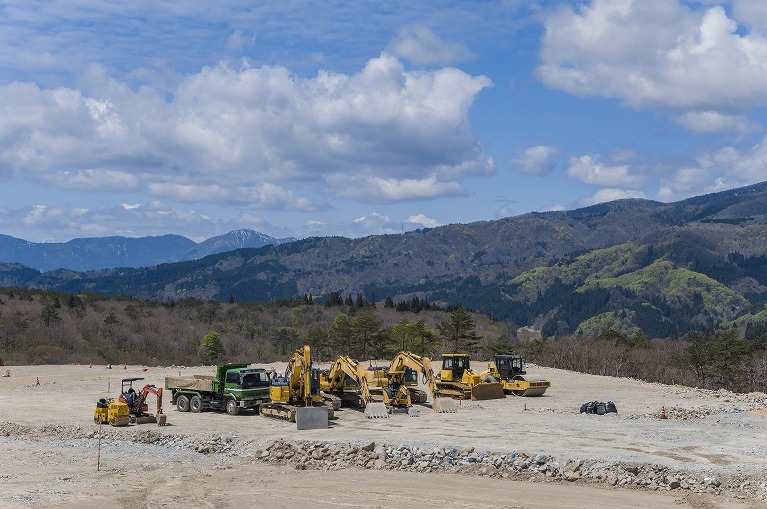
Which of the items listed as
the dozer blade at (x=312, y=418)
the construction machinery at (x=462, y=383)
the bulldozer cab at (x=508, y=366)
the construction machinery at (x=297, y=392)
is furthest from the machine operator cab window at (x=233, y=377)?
the bulldozer cab at (x=508, y=366)

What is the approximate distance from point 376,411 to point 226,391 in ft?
24.3

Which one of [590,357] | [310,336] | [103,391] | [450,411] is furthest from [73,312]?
[450,411]

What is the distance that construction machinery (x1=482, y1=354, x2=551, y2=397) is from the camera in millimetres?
46781

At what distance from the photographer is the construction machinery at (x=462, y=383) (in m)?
44.5

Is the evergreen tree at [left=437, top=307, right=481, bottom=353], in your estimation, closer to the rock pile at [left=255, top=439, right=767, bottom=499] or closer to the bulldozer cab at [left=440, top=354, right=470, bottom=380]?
the bulldozer cab at [left=440, top=354, right=470, bottom=380]

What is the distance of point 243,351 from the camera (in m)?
97.9

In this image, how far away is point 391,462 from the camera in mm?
25297

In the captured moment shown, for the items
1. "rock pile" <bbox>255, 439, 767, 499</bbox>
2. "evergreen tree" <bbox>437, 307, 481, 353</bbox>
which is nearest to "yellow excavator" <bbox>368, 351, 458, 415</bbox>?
"rock pile" <bbox>255, 439, 767, 499</bbox>

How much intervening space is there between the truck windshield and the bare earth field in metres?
1.55

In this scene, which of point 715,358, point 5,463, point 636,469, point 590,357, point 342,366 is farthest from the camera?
point 590,357

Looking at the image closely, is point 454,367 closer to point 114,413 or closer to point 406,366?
point 406,366

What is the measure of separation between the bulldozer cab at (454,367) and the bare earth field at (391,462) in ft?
15.2

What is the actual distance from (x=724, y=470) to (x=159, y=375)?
45.1 metres

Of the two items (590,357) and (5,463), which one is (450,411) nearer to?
(5,463)
